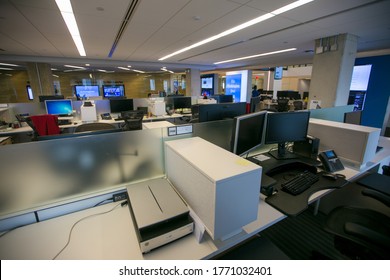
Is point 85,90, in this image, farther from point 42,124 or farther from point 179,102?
point 42,124

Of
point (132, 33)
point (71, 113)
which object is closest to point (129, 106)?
point (71, 113)

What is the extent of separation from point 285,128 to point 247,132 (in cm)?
54

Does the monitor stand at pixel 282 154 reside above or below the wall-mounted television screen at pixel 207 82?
below

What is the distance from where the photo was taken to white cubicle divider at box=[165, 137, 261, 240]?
840mm

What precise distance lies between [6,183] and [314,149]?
8.10ft

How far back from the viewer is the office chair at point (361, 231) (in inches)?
42.8

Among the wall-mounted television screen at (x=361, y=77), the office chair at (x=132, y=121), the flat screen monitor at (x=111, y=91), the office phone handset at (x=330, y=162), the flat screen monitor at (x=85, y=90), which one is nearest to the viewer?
the office phone handset at (x=330, y=162)

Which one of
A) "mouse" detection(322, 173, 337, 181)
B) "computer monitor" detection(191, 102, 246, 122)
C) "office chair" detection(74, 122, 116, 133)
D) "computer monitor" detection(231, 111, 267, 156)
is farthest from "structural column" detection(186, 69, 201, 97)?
"mouse" detection(322, 173, 337, 181)

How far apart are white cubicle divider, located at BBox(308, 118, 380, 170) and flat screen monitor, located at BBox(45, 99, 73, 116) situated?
5309 mm

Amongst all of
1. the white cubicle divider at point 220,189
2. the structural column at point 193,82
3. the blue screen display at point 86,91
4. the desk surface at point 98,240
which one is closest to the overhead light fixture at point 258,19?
the white cubicle divider at point 220,189

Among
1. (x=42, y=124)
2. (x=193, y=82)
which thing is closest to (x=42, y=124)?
(x=42, y=124)

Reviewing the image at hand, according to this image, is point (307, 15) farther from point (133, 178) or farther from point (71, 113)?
point (71, 113)

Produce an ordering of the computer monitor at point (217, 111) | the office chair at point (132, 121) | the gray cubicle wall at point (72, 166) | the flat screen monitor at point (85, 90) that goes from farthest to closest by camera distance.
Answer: the flat screen monitor at point (85, 90), the office chair at point (132, 121), the computer monitor at point (217, 111), the gray cubicle wall at point (72, 166)

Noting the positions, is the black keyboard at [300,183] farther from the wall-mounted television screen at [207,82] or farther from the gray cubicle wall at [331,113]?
the wall-mounted television screen at [207,82]
